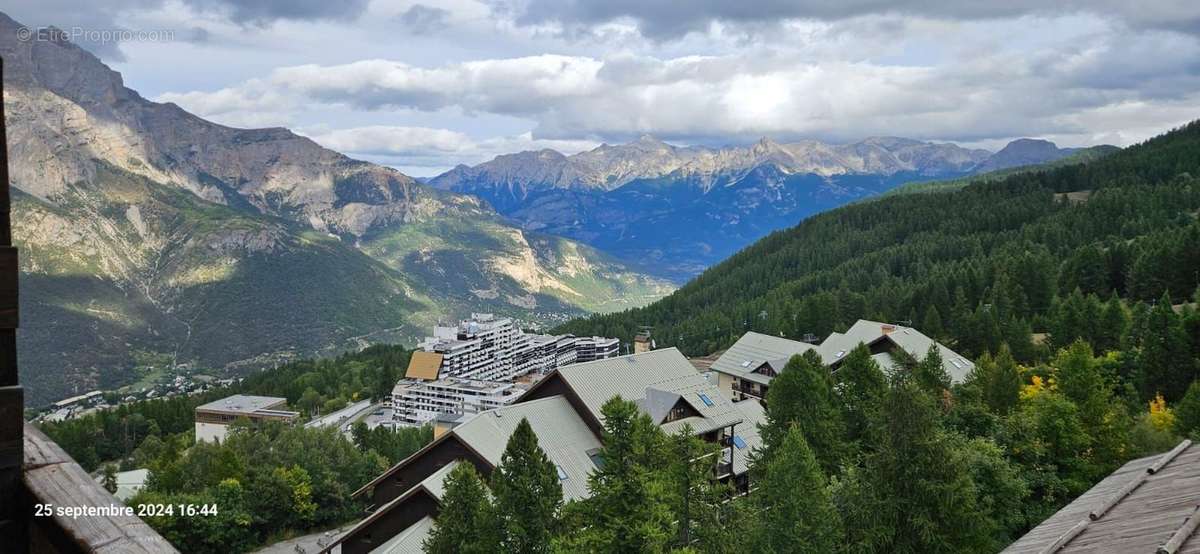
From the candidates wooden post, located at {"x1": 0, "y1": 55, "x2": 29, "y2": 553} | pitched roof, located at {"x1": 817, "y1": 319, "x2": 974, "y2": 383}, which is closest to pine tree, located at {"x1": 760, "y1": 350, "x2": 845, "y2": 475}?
pitched roof, located at {"x1": 817, "y1": 319, "x2": 974, "y2": 383}

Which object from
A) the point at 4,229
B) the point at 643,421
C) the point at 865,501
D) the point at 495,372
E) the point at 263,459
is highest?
the point at 4,229

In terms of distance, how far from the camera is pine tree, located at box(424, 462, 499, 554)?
21297 millimetres

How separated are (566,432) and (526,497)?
49.2 ft

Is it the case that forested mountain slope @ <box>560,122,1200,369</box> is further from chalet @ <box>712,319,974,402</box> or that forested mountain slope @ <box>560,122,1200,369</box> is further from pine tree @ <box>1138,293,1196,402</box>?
pine tree @ <box>1138,293,1196,402</box>

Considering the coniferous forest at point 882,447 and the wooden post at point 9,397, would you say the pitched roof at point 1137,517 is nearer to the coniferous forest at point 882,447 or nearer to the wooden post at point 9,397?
the coniferous forest at point 882,447

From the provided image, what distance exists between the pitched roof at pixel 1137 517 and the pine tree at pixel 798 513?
559cm

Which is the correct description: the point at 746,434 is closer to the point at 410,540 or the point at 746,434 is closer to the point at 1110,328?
the point at 410,540

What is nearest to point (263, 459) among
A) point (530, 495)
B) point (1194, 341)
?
point (530, 495)

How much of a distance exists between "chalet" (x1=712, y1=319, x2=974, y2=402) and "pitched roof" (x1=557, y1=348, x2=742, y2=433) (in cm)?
1614

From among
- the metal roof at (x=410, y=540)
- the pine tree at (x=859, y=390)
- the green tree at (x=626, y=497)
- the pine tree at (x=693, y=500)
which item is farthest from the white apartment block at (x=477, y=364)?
the green tree at (x=626, y=497)

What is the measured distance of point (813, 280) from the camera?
141 meters

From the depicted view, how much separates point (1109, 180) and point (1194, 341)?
15131 centimetres

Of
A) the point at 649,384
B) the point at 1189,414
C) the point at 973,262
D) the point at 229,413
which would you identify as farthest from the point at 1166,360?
the point at 229,413

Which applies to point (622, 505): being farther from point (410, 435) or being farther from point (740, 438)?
point (410, 435)
